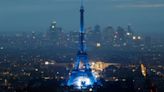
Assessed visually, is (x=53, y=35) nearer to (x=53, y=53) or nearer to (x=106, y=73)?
(x=53, y=53)

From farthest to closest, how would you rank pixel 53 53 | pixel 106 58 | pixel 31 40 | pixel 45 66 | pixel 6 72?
pixel 31 40, pixel 53 53, pixel 106 58, pixel 45 66, pixel 6 72

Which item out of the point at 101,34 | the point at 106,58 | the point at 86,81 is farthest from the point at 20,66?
the point at 86,81

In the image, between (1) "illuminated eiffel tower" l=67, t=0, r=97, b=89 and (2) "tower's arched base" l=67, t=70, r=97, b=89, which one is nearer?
(2) "tower's arched base" l=67, t=70, r=97, b=89

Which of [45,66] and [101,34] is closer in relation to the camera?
[45,66]

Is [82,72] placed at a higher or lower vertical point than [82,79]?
higher

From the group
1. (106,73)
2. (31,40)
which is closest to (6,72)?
(106,73)

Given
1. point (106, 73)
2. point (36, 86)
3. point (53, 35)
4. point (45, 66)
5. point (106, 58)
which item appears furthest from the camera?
point (53, 35)

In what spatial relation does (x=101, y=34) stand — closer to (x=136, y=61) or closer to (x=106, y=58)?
(x=106, y=58)

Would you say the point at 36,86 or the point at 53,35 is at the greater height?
the point at 53,35

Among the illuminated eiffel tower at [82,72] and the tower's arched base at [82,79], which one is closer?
the tower's arched base at [82,79]
